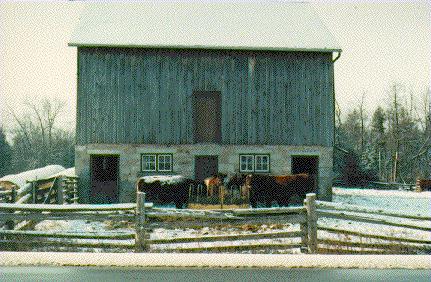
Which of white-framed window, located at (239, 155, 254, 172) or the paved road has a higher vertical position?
white-framed window, located at (239, 155, 254, 172)

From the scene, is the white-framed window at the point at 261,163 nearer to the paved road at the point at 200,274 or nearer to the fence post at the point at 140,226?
the fence post at the point at 140,226

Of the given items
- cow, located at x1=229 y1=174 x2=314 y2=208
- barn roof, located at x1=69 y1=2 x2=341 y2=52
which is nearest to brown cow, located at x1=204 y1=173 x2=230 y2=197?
cow, located at x1=229 y1=174 x2=314 y2=208

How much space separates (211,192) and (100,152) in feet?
21.1

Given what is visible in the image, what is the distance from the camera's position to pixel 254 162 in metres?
22.2

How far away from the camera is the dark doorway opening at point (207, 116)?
22.0 metres

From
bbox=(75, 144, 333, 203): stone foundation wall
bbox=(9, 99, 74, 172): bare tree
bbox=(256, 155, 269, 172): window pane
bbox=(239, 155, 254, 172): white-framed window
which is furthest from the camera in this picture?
bbox=(9, 99, 74, 172): bare tree

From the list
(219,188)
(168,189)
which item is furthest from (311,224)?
(168,189)

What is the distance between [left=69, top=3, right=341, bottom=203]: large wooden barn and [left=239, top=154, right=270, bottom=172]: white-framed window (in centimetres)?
5

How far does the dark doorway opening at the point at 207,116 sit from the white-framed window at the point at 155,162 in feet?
5.68

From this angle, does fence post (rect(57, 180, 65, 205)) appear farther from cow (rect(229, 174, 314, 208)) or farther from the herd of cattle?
cow (rect(229, 174, 314, 208))

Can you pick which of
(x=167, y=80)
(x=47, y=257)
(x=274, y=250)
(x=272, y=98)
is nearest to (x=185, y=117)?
(x=167, y=80)

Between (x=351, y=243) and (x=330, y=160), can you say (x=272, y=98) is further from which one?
(x=351, y=243)

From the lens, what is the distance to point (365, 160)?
52562mm

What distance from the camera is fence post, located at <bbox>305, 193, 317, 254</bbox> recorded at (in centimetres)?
1045
